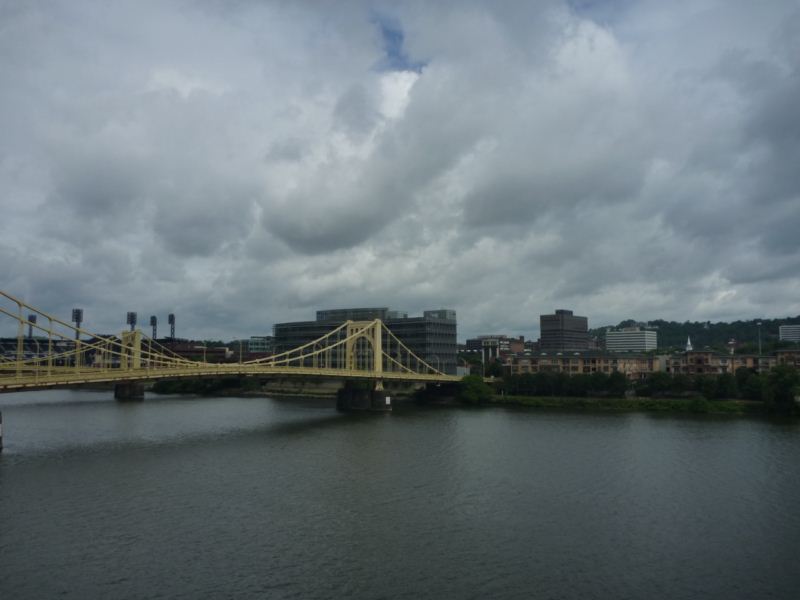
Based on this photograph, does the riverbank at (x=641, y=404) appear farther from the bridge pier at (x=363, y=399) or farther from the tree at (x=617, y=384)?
the bridge pier at (x=363, y=399)

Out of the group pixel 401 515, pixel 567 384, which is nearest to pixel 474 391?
pixel 567 384

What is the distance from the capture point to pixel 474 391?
76.8 meters

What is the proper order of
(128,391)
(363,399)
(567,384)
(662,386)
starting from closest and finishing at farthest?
(662,386) → (363,399) → (567,384) → (128,391)

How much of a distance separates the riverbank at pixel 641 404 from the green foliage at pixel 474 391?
1.02 meters

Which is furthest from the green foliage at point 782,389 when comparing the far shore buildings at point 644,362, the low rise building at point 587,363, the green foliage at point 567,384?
the low rise building at point 587,363

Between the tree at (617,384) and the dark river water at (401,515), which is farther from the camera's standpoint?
the tree at (617,384)

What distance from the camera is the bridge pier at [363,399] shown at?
2808 inches

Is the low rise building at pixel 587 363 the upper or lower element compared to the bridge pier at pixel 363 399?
upper

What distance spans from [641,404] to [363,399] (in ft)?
101

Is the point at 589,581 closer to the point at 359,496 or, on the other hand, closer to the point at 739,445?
the point at 359,496

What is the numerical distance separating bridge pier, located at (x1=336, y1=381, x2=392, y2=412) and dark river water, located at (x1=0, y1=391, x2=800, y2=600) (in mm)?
24148

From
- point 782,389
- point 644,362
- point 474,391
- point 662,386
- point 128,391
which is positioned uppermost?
point 644,362

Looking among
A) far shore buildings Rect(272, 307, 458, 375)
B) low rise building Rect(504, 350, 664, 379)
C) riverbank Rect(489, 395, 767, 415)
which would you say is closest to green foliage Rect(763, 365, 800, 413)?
riverbank Rect(489, 395, 767, 415)

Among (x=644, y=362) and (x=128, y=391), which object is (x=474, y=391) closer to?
(x=644, y=362)
